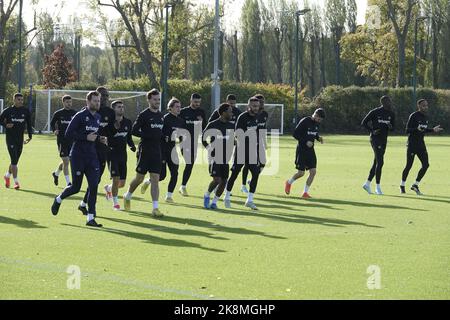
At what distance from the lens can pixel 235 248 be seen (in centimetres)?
1265

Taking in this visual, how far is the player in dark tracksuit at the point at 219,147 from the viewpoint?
58.0 ft

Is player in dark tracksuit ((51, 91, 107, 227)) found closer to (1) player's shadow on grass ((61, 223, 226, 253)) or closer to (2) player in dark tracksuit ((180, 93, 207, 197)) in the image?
(1) player's shadow on grass ((61, 223, 226, 253))

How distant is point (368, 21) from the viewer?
9162 centimetres

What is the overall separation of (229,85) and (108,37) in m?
17.6

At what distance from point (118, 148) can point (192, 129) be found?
2775 millimetres

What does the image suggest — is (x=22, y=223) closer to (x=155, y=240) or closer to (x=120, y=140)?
(x=155, y=240)

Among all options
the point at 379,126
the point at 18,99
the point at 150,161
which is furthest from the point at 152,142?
the point at 379,126

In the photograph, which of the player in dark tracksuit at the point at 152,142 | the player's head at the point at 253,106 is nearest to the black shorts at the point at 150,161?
the player in dark tracksuit at the point at 152,142

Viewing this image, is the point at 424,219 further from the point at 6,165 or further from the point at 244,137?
the point at 6,165

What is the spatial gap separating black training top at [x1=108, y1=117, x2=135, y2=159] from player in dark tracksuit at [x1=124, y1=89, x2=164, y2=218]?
115cm

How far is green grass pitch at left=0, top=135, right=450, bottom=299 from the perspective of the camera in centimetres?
965

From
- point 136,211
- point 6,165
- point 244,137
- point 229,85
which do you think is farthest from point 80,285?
point 229,85

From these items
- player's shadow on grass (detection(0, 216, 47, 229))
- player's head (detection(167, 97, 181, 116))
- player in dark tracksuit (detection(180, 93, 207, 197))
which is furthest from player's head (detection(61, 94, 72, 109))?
player's shadow on grass (detection(0, 216, 47, 229))

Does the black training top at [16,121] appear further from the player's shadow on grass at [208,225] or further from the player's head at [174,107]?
the player's shadow on grass at [208,225]
